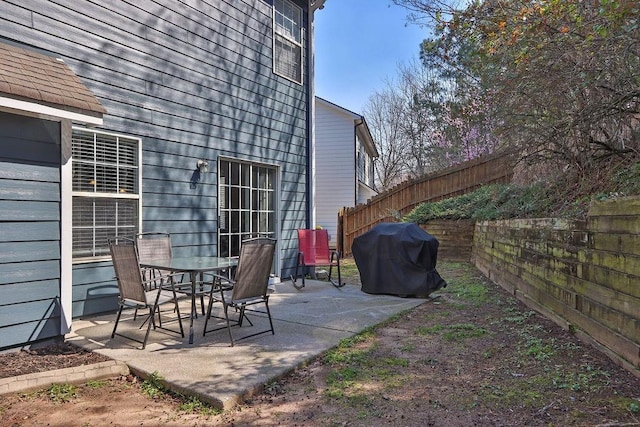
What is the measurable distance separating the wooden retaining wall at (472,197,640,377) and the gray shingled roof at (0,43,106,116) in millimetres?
4198

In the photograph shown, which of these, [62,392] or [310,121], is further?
[310,121]

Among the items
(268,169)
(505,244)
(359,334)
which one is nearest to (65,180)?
(359,334)

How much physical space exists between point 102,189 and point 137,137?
2.40ft

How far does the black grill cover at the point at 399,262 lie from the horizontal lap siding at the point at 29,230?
3.94 meters

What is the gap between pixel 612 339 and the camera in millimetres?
2939

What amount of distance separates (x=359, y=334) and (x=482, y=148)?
609 inches

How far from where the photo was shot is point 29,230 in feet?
11.4

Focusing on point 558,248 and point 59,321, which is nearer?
point 59,321

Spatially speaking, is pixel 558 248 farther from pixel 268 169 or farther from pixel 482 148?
pixel 482 148

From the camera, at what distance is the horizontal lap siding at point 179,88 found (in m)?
Result: 4.35

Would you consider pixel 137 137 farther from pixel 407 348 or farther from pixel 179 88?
pixel 407 348

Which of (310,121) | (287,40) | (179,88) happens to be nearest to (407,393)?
(179,88)

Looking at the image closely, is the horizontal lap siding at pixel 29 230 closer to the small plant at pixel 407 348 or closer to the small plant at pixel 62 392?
the small plant at pixel 62 392

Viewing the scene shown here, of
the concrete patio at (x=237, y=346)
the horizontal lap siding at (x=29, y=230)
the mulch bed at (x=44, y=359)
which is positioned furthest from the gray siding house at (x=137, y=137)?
the concrete patio at (x=237, y=346)
